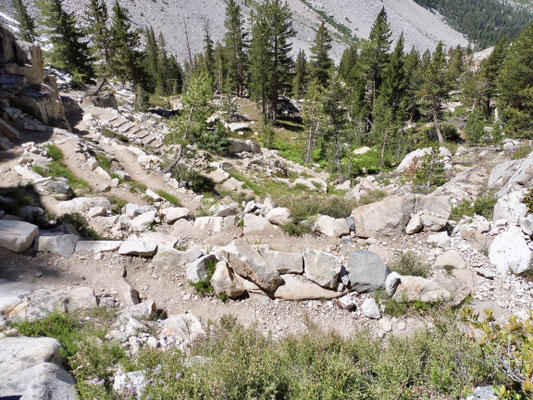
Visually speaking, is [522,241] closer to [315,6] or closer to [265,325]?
[265,325]

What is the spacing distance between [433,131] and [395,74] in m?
10.7

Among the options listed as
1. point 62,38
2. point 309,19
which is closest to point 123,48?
point 62,38

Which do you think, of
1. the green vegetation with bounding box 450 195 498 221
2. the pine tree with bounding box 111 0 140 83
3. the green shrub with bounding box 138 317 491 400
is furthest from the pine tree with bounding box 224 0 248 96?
the green shrub with bounding box 138 317 491 400

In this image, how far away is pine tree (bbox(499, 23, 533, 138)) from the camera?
26656 millimetres

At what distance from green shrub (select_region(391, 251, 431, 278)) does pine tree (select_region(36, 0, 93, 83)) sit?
35043 millimetres

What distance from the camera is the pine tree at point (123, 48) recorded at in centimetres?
2956

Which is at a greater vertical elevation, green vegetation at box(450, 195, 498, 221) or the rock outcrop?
the rock outcrop

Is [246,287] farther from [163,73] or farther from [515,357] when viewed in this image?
[163,73]

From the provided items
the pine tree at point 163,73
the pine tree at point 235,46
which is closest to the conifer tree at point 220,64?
the pine tree at point 235,46

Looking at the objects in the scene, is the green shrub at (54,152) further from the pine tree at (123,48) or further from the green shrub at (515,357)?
the green shrub at (515,357)

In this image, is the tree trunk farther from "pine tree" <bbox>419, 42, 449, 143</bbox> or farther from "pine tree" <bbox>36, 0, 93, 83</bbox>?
"pine tree" <bbox>36, 0, 93, 83</bbox>

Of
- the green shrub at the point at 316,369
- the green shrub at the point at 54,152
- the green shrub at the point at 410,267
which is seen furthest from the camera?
the green shrub at the point at 54,152

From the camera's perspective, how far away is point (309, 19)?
14562 cm

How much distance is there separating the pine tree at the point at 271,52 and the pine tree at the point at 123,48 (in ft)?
55.5
